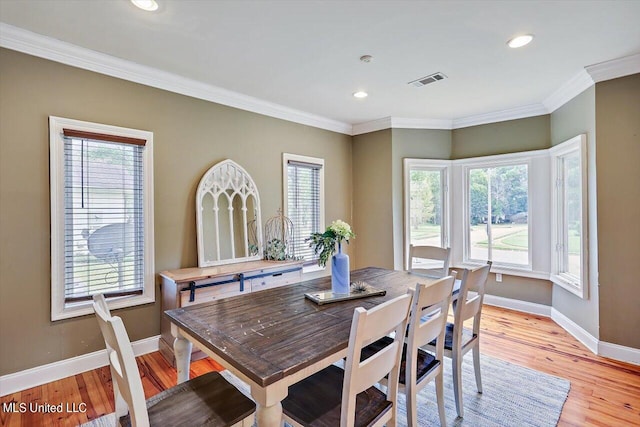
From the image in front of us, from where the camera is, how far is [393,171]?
4531 mm

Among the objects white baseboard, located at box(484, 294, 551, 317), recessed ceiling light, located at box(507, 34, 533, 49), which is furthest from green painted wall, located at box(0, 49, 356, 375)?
white baseboard, located at box(484, 294, 551, 317)

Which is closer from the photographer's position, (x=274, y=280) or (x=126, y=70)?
(x=126, y=70)

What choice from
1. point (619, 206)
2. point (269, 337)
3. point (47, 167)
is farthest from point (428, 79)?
point (47, 167)

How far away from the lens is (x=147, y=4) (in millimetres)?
1970

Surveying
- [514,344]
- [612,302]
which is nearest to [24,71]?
[514,344]

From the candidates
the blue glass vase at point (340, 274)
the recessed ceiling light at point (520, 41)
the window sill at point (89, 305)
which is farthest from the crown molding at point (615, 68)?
the window sill at point (89, 305)

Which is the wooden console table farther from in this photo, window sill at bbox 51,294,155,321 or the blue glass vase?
the blue glass vase

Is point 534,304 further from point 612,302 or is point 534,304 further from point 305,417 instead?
point 305,417

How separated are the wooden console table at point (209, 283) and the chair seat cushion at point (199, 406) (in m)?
1.30

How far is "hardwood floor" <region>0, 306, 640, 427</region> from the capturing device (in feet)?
6.76

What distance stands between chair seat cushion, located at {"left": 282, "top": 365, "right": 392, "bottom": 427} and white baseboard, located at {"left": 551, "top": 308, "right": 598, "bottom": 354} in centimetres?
274

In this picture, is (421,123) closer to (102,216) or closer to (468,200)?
(468,200)

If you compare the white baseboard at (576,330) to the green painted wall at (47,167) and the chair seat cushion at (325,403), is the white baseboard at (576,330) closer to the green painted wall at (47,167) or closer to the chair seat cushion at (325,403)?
the chair seat cushion at (325,403)

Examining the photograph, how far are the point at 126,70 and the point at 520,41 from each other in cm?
330
